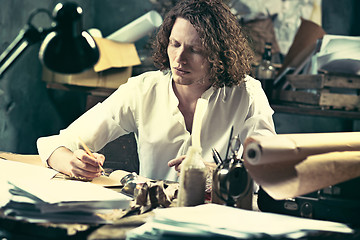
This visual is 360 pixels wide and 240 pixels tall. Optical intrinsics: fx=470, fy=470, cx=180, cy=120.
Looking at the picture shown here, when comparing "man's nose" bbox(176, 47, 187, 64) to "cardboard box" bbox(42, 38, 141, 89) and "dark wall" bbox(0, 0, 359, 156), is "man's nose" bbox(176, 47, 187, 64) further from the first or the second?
"cardboard box" bbox(42, 38, 141, 89)

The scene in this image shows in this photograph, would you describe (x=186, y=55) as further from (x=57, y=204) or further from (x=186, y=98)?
(x=57, y=204)

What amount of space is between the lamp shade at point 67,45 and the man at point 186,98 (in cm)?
76

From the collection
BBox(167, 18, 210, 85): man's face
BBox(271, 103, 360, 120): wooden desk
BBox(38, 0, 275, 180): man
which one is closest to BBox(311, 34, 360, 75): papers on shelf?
BBox(271, 103, 360, 120): wooden desk

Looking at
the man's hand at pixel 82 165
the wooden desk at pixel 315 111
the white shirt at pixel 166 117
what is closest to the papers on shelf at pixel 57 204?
the man's hand at pixel 82 165

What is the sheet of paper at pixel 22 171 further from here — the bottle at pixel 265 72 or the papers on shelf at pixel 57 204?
the bottle at pixel 265 72

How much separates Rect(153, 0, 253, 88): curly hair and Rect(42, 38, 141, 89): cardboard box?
87 centimetres

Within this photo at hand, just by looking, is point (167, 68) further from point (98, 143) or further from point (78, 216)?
point (78, 216)

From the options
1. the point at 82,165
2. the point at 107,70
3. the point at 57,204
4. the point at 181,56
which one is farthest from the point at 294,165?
the point at 107,70

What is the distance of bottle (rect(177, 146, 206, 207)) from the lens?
3.77 feet

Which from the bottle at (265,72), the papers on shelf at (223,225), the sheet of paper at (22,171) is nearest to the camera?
the papers on shelf at (223,225)

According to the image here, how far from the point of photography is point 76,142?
5.37 ft

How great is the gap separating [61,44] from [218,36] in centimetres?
99

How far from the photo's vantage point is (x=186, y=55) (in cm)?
174

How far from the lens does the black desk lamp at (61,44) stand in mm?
967
